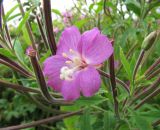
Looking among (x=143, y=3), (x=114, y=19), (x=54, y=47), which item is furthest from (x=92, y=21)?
(x=54, y=47)

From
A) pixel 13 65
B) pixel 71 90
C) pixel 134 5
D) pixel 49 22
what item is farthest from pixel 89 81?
pixel 134 5

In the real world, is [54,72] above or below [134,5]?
below

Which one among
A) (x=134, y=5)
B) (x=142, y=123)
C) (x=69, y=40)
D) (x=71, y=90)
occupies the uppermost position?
(x=134, y=5)

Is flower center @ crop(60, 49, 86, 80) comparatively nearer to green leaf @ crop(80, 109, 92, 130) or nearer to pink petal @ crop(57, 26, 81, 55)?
pink petal @ crop(57, 26, 81, 55)

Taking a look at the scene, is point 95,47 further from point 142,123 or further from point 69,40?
point 142,123

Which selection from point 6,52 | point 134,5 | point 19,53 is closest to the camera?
point 6,52

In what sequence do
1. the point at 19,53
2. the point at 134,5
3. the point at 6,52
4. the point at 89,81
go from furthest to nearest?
the point at 134,5
the point at 19,53
the point at 6,52
the point at 89,81
